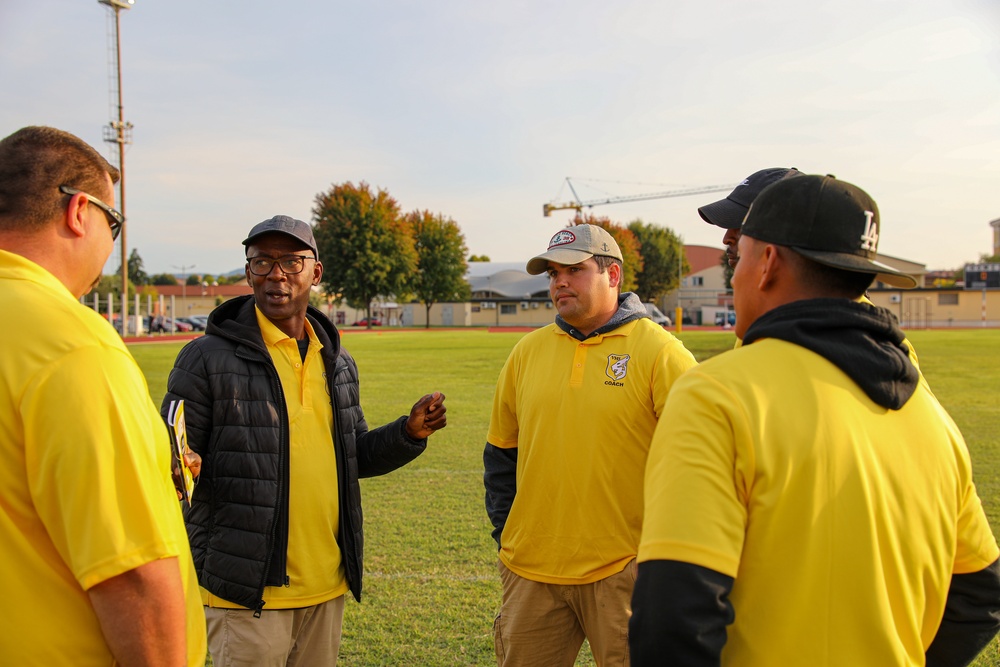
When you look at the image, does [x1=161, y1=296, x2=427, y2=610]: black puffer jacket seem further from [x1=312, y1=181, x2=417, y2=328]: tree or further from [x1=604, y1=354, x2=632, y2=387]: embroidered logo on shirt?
[x1=312, y1=181, x2=417, y2=328]: tree

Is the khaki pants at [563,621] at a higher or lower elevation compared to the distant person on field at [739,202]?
lower

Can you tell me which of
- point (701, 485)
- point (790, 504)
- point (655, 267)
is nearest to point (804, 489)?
point (790, 504)

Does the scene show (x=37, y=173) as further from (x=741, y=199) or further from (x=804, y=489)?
(x=741, y=199)

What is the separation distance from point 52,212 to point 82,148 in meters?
0.19

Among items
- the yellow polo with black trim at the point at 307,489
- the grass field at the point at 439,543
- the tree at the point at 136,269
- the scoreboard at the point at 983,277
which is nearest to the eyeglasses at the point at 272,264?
the yellow polo with black trim at the point at 307,489

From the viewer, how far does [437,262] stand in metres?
70.9

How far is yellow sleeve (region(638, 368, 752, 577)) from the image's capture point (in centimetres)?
142

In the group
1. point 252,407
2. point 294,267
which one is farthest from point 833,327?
point 294,267

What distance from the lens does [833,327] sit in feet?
5.15

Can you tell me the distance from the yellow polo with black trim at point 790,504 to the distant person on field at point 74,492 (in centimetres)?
108

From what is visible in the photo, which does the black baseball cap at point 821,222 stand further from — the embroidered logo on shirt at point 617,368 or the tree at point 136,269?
the tree at point 136,269

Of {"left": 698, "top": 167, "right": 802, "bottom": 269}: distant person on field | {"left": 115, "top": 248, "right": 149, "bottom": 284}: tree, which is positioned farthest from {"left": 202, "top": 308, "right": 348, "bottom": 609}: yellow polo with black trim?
{"left": 115, "top": 248, "right": 149, "bottom": 284}: tree

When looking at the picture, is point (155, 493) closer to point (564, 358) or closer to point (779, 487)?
point (779, 487)

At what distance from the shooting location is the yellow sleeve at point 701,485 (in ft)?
4.67
